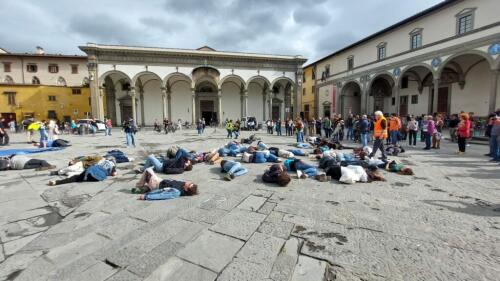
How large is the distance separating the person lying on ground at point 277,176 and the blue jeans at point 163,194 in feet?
6.72

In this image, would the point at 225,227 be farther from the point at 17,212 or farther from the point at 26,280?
the point at 17,212

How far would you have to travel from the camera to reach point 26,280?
2.22m

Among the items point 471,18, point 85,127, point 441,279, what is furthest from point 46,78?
point 471,18

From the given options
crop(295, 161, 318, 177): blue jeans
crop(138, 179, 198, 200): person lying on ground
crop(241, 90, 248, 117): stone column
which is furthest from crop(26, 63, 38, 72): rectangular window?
crop(295, 161, 318, 177): blue jeans

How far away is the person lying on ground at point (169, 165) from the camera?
6.29m

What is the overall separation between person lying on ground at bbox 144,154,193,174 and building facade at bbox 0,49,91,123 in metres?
28.8

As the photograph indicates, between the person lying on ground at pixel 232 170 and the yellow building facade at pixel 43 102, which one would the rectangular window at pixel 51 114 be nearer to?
the yellow building facade at pixel 43 102

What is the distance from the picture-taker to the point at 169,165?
6.41 metres

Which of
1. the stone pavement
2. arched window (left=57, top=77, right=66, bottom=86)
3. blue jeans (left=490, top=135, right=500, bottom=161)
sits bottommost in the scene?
Answer: the stone pavement

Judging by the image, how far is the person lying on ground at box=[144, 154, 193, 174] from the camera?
6.29 meters

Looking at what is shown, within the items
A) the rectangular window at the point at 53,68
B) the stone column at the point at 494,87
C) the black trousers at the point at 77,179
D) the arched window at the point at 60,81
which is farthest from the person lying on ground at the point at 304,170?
the rectangular window at the point at 53,68

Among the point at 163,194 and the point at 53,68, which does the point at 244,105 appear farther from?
the point at 53,68

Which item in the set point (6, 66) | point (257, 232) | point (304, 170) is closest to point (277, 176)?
point (304, 170)

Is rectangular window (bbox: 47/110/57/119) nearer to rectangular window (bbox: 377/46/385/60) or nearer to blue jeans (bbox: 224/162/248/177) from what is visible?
blue jeans (bbox: 224/162/248/177)
